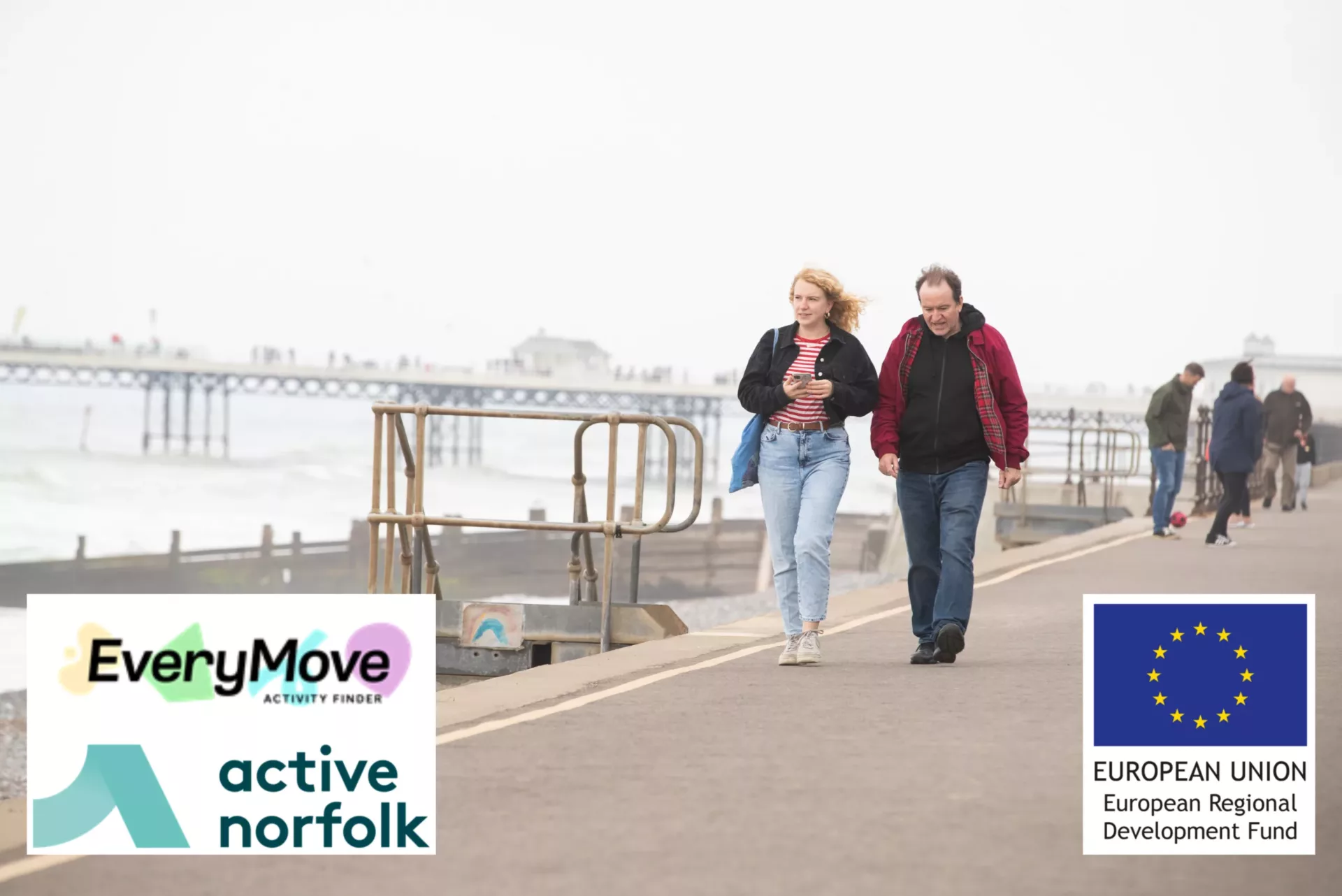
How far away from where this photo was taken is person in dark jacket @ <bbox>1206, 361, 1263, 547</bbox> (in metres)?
16.1

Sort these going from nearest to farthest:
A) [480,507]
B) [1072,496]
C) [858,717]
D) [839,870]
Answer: [839,870] < [858,717] < [1072,496] < [480,507]

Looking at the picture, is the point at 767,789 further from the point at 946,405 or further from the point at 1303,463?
the point at 1303,463

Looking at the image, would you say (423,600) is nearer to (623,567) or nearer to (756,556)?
(623,567)

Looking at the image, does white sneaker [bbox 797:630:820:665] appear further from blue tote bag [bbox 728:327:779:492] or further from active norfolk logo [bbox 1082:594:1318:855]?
active norfolk logo [bbox 1082:594:1318:855]

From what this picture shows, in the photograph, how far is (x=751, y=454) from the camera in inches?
309

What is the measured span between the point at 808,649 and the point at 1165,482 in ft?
32.8

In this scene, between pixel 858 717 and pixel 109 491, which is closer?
pixel 858 717

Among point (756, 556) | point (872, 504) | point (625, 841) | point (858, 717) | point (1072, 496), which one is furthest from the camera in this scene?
point (872, 504)

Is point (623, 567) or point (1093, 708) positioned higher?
point (1093, 708)

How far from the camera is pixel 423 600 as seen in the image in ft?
15.5

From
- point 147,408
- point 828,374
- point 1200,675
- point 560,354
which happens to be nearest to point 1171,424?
point 828,374

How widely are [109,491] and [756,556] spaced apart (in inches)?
2398

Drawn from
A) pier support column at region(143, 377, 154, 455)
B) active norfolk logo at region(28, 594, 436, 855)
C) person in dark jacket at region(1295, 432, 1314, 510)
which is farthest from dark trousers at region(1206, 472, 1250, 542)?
pier support column at region(143, 377, 154, 455)

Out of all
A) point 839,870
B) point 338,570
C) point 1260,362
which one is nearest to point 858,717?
point 839,870
